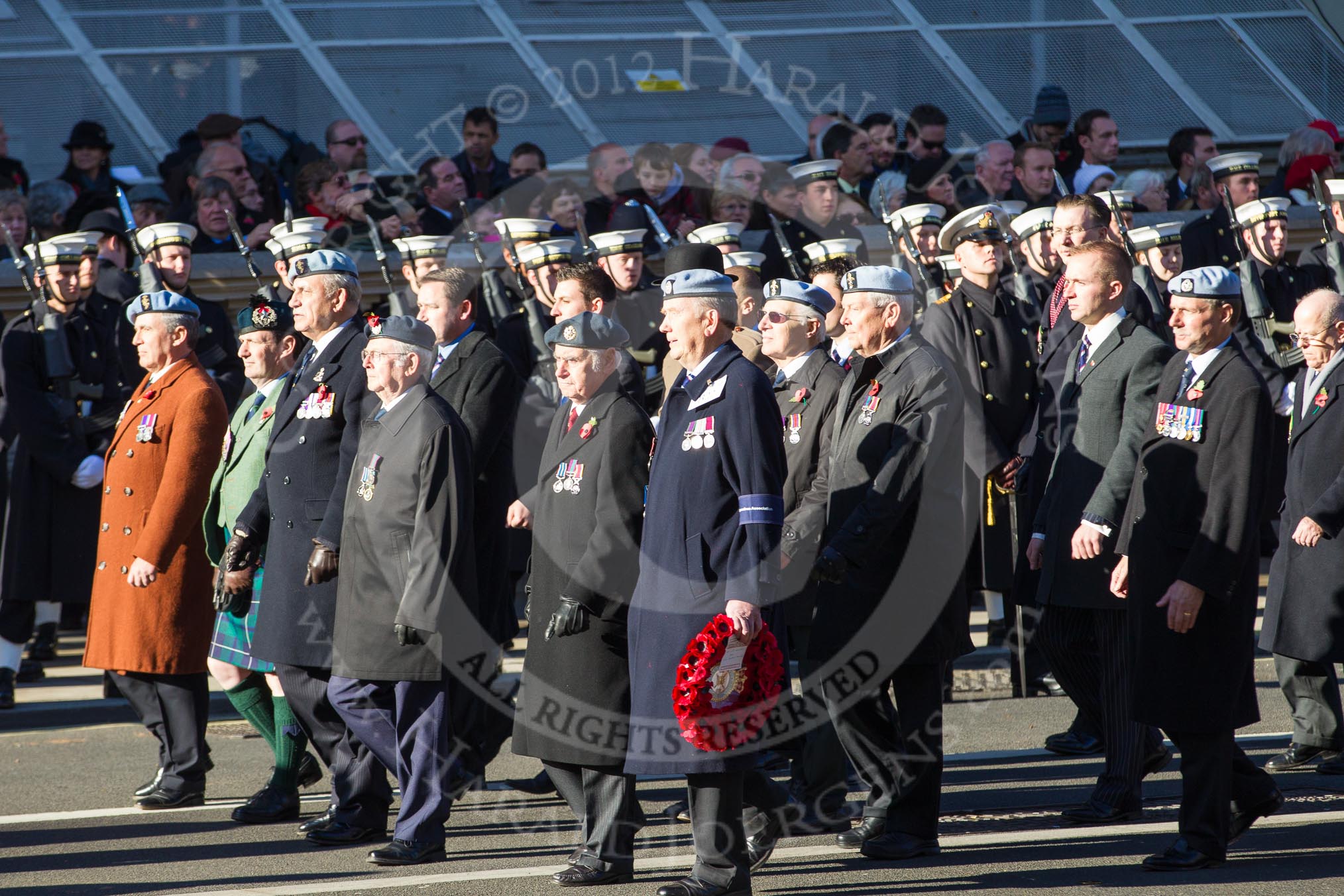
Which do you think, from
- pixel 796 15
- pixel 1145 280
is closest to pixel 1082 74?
pixel 796 15

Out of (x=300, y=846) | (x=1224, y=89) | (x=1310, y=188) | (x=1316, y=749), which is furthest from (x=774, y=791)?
(x=1224, y=89)

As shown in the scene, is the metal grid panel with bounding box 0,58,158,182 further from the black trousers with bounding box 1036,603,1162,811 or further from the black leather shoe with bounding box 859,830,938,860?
the black leather shoe with bounding box 859,830,938,860

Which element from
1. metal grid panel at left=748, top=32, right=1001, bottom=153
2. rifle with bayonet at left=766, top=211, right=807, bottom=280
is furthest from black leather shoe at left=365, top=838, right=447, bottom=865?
metal grid panel at left=748, top=32, right=1001, bottom=153

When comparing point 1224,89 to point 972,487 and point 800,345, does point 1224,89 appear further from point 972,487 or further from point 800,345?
point 800,345

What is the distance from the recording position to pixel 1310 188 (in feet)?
41.2

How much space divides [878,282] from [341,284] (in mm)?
2056

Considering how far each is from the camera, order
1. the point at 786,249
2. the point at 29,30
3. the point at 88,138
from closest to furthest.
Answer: the point at 786,249 → the point at 88,138 → the point at 29,30

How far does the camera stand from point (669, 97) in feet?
50.1

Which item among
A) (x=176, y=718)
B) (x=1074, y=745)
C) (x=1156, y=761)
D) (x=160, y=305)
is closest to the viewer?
(x=1156, y=761)

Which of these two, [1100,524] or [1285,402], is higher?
[1285,402]

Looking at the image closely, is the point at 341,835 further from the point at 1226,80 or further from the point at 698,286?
the point at 1226,80

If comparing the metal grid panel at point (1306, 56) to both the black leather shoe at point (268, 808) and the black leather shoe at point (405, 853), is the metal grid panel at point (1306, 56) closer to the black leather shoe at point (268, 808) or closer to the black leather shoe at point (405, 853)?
the black leather shoe at point (268, 808)

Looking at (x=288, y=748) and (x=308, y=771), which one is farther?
(x=308, y=771)

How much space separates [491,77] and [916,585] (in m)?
10.1
